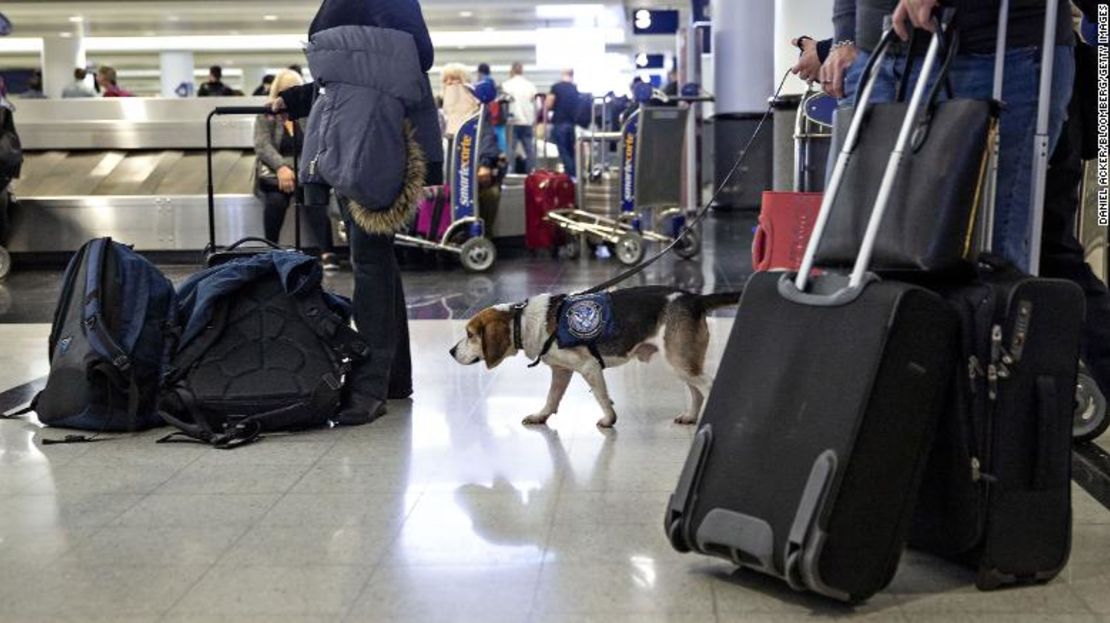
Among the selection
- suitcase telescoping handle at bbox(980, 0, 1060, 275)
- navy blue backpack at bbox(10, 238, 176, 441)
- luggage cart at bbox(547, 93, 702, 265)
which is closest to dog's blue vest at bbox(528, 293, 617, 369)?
navy blue backpack at bbox(10, 238, 176, 441)

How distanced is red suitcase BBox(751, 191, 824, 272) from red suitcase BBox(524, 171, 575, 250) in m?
7.89

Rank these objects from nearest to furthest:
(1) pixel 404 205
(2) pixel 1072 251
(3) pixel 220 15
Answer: (2) pixel 1072 251 → (1) pixel 404 205 → (3) pixel 220 15

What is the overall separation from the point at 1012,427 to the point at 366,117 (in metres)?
2.84

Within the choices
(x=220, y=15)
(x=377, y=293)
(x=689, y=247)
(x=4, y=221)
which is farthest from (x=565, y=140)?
(x=220, y=15)

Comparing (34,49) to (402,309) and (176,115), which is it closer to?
(176,115)

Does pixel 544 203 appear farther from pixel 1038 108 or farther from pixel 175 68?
pixel 175 68

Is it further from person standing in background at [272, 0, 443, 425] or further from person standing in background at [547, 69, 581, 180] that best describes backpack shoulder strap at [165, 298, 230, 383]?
person standing in background at [547, 69, 581, 180]

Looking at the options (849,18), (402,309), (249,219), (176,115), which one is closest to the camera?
(849,18)

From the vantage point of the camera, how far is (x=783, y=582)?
2.85m

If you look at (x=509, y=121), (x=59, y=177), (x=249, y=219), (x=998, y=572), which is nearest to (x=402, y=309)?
(x=998, y=572)

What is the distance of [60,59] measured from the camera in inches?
1435

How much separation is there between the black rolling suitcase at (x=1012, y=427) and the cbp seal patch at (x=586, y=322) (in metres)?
1.87

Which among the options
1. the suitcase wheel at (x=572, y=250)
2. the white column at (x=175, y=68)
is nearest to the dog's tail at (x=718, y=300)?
the suitcase wheel at (x=572, y=250)

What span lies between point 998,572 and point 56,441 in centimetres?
305
